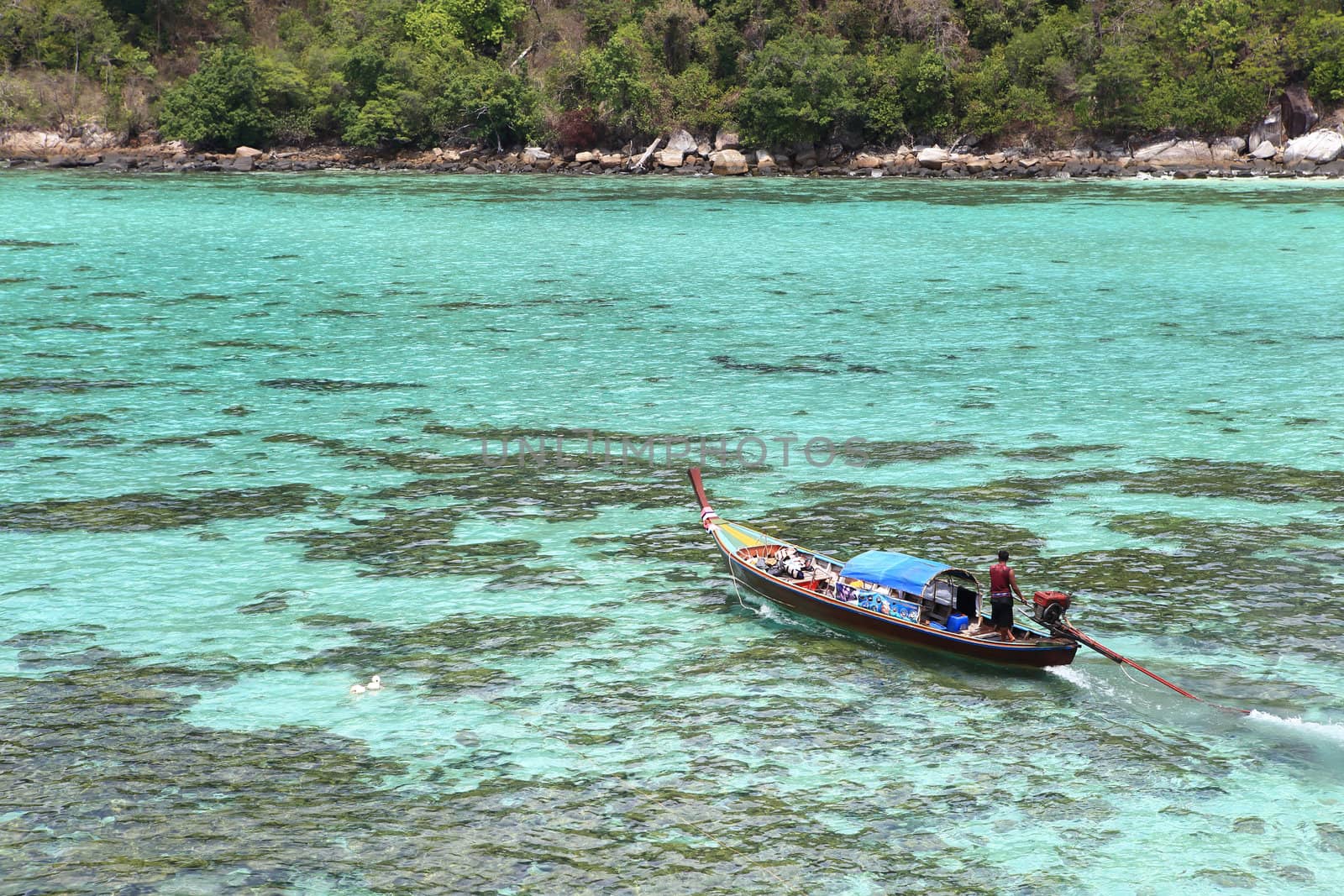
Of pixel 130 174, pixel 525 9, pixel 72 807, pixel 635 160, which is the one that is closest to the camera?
pixel 72 807

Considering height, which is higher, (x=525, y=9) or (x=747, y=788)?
(x=525, y=9)

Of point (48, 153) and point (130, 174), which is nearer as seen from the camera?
point (130, 174)

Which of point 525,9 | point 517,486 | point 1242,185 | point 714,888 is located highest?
point 525,9

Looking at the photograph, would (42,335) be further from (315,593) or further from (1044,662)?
(1044,662)

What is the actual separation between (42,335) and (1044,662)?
1047 inches

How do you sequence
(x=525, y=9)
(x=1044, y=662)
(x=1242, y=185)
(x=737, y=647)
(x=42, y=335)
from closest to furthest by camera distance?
(x=1044, y=662)
(x=737, y=647)
(x=42, y=335)
(x=1242, y=185)
(x=525, y=9)

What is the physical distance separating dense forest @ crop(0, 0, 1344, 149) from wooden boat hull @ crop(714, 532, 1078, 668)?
65.5m

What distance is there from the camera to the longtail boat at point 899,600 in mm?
13875

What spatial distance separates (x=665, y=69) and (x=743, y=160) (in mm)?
11550

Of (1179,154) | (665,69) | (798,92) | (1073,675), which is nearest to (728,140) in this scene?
(798,92)

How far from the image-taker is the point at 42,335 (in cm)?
3125

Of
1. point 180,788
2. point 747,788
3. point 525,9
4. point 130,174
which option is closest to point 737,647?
point 747,788

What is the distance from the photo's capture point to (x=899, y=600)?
14.4 meters

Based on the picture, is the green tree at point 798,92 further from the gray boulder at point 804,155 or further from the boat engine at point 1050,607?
the boat engine at point 1050,607
